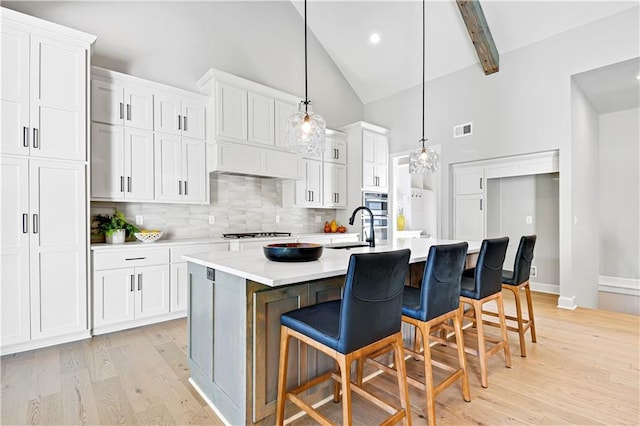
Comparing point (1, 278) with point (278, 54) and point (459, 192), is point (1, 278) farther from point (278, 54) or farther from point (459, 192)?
point (459, 192)

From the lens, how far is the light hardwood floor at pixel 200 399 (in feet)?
6.02


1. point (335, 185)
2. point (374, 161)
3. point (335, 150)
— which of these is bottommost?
point (335, 185)

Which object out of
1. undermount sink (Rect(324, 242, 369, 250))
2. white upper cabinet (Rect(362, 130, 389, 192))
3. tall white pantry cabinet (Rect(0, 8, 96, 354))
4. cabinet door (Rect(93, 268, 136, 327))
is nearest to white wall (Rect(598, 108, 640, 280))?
white upper cabinet (Rect(362, 130, 389, 192))

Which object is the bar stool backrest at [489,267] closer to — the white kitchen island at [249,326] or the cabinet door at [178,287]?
the white kitchen island at [249,326]

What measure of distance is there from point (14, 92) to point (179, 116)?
1.46 m

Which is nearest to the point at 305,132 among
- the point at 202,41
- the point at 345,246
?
the point at 345,246

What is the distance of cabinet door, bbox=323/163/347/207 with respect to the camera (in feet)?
17.9

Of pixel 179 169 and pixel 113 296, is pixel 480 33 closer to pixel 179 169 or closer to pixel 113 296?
pixel 179 169

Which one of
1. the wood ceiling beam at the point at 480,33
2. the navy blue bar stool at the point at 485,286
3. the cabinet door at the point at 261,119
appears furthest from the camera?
the cabinet door at the point at 261,119

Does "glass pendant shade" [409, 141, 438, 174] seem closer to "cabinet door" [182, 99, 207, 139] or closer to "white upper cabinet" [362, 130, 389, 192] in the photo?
"white upper cabinet" [362, 130, 389, 192]

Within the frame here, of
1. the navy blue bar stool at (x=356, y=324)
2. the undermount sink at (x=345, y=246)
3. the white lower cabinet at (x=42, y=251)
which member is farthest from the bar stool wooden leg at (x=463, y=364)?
the white lower cabinet at (x=42, y=251)

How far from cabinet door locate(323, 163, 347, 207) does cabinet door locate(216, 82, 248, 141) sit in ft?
5.64

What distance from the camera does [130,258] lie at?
321cm

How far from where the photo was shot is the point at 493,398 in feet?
6.64
